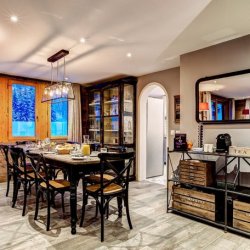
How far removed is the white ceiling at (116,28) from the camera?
233 cm

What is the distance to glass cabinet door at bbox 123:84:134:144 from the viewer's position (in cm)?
548

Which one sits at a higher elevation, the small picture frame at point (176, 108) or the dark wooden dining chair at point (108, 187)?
the small picture frame at point (176, 108)

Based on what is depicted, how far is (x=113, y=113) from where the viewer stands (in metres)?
5.71

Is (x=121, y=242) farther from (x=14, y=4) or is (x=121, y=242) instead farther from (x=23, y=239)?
(x=14, y=4)

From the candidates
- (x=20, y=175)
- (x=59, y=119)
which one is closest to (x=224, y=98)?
(x=20, y=175)

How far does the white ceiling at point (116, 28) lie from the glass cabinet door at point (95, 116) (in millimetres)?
1919

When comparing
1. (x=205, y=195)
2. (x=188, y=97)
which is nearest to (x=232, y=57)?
(x=188, y=97)

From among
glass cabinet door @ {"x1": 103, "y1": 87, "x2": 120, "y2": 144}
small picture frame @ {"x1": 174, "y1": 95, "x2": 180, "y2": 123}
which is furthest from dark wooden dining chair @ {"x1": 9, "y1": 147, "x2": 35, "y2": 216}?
small picture frame @ {"x1": 174, "y1": 95, "x2": 180, "y2": 123}

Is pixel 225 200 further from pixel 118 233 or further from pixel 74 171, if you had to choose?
pixel 74 171

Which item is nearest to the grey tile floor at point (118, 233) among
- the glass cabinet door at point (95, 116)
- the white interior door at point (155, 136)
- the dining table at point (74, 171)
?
the dining table at point (74, 171)

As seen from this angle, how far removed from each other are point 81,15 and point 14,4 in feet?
2.20

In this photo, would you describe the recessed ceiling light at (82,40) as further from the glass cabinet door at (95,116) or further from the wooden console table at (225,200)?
the glass cabinet door at (95,116)

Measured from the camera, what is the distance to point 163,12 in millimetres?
2449

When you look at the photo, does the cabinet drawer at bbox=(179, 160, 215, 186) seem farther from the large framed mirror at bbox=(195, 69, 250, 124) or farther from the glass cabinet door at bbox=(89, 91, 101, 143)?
the glass cabinet door at bbox=(89, 91, 101, 143)
